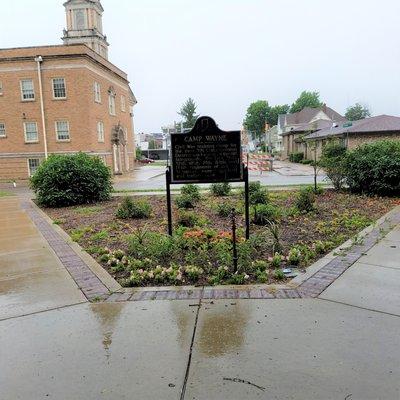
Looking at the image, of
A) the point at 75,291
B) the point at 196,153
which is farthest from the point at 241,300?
the point at 196,153

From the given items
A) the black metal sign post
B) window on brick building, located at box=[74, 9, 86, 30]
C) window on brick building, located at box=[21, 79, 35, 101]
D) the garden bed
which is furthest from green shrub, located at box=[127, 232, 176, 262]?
window on brick building, located at box=[74, 9, 86, 30]

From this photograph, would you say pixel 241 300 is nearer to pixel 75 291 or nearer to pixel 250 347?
pixel 250 347

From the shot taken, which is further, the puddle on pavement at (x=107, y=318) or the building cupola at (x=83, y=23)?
the building cupola at (x=83, y=23)

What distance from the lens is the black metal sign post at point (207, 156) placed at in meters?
6.63

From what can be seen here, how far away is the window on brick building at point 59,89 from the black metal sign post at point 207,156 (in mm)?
27191

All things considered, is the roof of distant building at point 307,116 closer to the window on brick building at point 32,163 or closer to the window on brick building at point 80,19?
the window on brick building at point 80,19

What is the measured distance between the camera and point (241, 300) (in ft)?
14.5

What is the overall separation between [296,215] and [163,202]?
5.16 metres

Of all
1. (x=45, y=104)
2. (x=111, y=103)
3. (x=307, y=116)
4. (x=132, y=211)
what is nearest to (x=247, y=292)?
(x=132, y=211)

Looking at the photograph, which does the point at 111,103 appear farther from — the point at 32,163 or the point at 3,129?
the point at 3,129

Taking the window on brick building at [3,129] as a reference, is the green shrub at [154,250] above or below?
below

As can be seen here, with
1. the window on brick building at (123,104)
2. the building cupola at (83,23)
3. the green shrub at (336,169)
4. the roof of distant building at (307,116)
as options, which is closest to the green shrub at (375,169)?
the green shrub at (336,169)

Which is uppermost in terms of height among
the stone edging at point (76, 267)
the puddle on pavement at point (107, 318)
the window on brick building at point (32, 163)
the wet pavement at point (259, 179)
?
the window on brick building at point (32, 163)

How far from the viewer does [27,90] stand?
3116 cm
